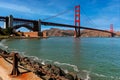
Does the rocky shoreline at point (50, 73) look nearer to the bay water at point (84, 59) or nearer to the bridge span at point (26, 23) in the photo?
the bay water at point (84, 59)

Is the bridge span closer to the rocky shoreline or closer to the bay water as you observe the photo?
the bay water

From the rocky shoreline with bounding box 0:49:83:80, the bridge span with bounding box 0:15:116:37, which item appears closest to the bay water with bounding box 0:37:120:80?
the rocky shoreline with bounding box 0:49:83:80

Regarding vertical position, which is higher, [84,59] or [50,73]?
[50,73]

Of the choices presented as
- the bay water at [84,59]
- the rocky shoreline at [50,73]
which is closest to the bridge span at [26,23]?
the bay water at [84,59]

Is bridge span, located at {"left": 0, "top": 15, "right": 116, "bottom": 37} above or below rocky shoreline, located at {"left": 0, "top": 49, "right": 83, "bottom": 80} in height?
above

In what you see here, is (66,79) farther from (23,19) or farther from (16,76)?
(23,19)

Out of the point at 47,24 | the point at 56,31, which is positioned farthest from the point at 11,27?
the point at 56,31

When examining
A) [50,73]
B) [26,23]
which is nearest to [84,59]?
[50,73]

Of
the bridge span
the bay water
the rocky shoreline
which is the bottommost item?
the bay water

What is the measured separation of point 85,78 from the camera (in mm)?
6422

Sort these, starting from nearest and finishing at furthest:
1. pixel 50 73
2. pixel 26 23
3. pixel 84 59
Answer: pixel 50 73, pixel 84 59, pixel 26 23

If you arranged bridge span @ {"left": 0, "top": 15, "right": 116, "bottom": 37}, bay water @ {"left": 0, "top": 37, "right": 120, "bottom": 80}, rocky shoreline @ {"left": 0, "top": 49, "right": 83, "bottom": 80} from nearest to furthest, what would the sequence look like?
rocky shoreline @ {"left": 0, "top": 49, "right": 83, "bottom": 80} < bay water @ {"left": 0, "top": 37, "right": 120, "bottom": 80} < bridge span @ {"left": 0, "top": 15, "right": 116, "bottom": 37}

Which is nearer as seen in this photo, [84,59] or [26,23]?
[84,59]

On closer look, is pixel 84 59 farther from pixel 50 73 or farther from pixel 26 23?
pixel 26 23
